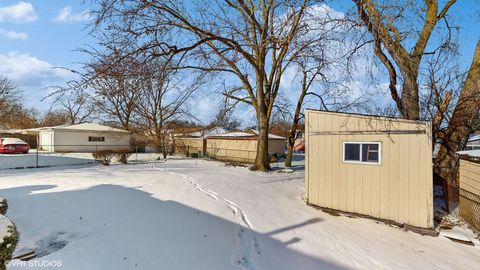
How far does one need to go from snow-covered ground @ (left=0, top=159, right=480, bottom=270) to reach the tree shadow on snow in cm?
1

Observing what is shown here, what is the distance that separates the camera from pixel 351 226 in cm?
621

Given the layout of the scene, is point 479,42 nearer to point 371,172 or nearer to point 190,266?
point 371,172

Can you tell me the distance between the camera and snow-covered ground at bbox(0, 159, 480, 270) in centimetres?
390

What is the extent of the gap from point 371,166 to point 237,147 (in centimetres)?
1777

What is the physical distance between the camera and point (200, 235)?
4.75m

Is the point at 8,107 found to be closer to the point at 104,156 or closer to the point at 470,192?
the point at 104,156

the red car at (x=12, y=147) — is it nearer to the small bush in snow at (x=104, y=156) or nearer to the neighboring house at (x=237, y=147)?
the small bush in snow at (x=104, y=156)

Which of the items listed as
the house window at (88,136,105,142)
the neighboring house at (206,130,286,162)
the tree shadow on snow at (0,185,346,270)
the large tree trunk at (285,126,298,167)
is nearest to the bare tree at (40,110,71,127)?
the house window at (88,136,105,142)

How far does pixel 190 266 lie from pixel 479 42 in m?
11.0

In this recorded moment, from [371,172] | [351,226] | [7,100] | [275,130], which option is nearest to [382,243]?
[351,226]

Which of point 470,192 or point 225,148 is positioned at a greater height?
point 225,148

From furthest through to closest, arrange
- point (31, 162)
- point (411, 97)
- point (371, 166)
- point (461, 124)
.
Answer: point (31, 162), point (461, 124), point (411, 97), point (371, 166)

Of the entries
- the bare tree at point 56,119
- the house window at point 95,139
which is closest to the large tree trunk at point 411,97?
the house window at point 95,139

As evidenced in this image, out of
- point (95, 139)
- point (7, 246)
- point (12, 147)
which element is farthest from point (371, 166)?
point (95, 139)
